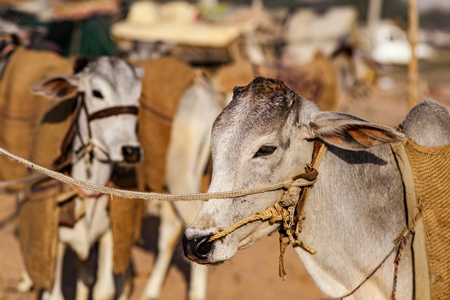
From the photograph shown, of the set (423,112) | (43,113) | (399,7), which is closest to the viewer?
(423,112)

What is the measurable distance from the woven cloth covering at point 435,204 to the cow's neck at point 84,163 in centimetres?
271

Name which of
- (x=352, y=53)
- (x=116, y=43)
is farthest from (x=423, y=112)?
(x=116, y=43)

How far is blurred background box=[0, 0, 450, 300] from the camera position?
24.1 ft

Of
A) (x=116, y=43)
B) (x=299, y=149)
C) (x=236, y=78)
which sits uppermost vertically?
(x=116, y=43)

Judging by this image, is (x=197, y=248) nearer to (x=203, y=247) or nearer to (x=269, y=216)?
(x=203, y=247)

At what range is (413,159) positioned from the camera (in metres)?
3.32

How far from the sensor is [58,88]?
5.34m

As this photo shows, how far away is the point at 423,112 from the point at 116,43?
27.9 feet

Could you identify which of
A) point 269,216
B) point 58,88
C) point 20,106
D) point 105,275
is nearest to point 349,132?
point 269,216

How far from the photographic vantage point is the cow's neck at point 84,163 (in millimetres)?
5277

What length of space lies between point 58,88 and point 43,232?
1.12 m

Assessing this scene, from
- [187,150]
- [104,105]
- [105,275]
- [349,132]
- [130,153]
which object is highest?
[104,105]

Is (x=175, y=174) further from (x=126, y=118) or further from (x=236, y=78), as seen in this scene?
(x=236, y=78)

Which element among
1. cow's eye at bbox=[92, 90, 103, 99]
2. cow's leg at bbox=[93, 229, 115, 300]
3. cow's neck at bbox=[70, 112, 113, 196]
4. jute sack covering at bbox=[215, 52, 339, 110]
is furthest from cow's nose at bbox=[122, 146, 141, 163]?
jute sack covering at bbox=[215, 52, 339, 110]
